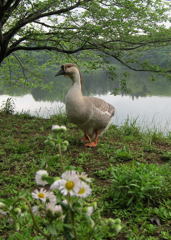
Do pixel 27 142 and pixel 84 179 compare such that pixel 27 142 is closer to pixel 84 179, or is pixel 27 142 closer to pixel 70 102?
pixel 70 102

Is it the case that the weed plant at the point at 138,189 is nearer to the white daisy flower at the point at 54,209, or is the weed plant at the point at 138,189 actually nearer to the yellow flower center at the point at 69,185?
the white daisy flower at the point at 54,209

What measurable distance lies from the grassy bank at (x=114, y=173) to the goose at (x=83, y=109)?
1.40 feet

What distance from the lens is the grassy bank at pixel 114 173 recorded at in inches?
109

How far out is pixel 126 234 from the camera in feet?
8.55

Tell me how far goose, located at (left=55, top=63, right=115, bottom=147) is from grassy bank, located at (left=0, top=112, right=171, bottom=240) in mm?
426

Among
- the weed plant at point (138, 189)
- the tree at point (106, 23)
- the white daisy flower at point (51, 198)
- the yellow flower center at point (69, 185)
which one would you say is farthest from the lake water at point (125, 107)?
the yellow flower center at point (69, 185)

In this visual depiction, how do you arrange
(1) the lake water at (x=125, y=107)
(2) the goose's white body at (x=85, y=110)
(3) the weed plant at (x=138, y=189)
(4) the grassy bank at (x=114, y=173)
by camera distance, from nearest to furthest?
(4) the grassy bank at (x=114, y=173) < (3) the weed plant at (x=138, y=189) < (2) the goose's white body at (x=85, y=110) < (1) the lake water at (x=125, y=107)

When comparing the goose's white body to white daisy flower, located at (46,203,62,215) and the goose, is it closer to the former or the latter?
the goose

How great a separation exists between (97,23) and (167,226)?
18.8 feet

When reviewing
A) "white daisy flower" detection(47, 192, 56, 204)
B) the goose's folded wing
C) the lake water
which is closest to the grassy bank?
"white daisy flower" detection(47, 192, 56, 204)

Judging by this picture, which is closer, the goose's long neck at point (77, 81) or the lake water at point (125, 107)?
the goose's long neck at point (77, 81)

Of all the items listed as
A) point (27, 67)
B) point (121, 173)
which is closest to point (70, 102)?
point (121, 173)

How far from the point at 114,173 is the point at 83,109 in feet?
5.69

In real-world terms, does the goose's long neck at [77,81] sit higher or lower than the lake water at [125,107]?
higher
